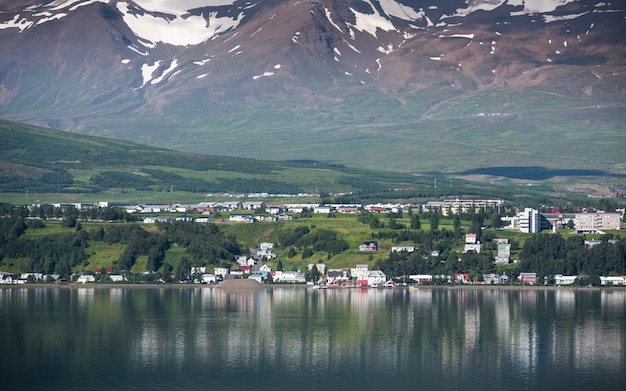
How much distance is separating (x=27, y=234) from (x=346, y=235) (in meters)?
21.7

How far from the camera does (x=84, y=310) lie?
64062 millimetres

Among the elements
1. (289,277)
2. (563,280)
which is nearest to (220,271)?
(289,277)

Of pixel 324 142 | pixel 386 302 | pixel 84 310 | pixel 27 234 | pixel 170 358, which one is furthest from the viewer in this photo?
pixel 324 142

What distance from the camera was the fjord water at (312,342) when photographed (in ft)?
→ 147

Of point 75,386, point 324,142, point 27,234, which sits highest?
point 324,142

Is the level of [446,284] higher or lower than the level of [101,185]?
lower

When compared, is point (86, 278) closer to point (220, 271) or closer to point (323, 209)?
point (220, 271)

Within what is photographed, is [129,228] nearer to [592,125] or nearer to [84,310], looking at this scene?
[84,310]

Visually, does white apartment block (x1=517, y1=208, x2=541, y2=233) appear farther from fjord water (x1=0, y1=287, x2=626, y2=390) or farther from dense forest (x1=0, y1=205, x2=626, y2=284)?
fjord water (x1=0, y1=287, x2=626, y2=390)

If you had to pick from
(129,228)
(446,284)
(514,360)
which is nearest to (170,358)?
(514,360)

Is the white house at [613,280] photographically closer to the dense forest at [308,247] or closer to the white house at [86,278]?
the dense forest at [308,247]

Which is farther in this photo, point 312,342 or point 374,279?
point 374,279

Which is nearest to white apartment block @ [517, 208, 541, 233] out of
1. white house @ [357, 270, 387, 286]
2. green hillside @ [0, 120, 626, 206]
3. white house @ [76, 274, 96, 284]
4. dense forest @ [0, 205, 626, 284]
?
dense forest @ [0, 205, 626, 284]

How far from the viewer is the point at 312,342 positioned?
173 ft
